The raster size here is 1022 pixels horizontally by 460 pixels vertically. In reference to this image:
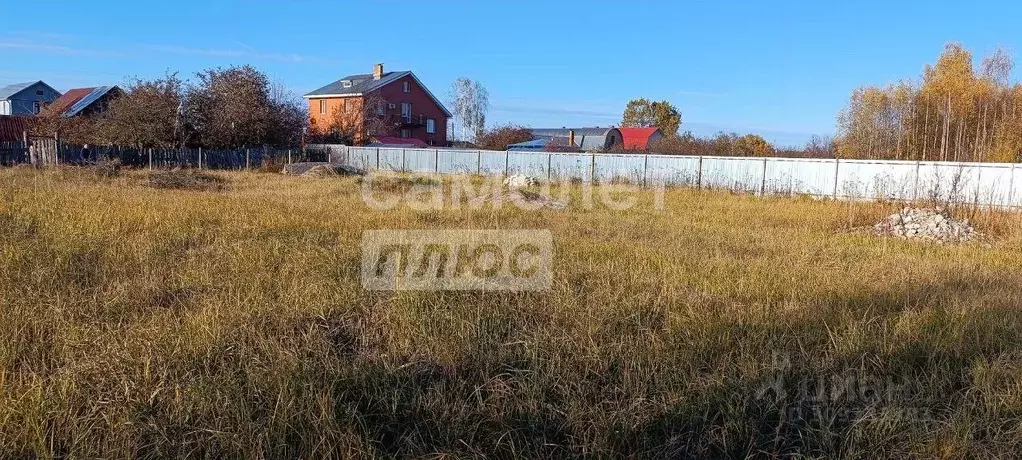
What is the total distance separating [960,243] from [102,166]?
17.5m

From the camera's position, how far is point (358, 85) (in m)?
40.2

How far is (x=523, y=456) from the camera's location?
233 centimetres

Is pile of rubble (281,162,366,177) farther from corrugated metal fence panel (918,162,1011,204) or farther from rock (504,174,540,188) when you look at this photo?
corrugated metal fence panel (918,162,1011,204)

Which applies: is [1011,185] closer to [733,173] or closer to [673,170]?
[733,173]

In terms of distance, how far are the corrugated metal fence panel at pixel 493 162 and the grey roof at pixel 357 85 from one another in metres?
17.7

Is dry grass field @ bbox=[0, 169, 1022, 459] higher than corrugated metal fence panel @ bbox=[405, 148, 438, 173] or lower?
lower

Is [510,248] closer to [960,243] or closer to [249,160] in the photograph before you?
[960,243]

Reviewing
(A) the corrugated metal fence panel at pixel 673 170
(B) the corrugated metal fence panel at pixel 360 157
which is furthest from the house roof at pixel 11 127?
(A) the corrugated metal fence panel at pixel 673 170

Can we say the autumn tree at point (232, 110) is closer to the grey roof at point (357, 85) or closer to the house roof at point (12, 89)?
the grey roof at point (357, 85)

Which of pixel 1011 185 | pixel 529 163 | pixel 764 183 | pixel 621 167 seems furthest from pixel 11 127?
pixel 1011 185

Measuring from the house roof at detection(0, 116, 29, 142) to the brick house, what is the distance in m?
12.9

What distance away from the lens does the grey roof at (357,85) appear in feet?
127

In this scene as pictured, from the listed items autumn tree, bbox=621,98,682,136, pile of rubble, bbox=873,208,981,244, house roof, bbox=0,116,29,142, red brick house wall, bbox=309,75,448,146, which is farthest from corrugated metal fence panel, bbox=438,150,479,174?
autumn tree, bbox=621,98,682,136

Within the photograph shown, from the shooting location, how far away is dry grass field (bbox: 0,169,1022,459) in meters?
2.43
